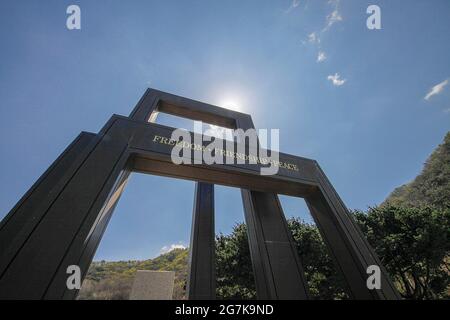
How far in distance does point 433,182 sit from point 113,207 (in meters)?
47.1

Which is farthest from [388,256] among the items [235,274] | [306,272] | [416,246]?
[235,274]

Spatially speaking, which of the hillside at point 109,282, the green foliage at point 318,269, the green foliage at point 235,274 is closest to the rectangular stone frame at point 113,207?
the hillside at point 109,282

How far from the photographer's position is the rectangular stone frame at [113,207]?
2930 mm

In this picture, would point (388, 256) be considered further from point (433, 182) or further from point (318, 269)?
point (433, 182)

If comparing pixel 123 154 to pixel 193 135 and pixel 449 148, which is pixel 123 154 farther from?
pixel 449 148

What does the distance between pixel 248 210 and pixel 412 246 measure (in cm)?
1445

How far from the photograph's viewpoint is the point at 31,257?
289 centimetres

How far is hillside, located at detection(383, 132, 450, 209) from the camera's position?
94.8 ft

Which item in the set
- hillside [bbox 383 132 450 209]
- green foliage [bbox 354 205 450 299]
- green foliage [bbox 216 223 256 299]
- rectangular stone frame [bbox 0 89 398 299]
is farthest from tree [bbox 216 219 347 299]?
hillside [bbox 383 132 450 209]

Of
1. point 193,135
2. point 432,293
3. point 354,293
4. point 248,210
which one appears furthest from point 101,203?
point 432,293

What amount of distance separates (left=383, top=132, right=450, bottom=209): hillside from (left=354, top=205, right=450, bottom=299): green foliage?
16348 mm

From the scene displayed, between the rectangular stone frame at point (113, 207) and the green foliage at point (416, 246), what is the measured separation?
12569mm

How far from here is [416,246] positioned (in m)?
13.2

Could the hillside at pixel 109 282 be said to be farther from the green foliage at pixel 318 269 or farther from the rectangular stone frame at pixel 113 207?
the green foliage at pixel 318 269
